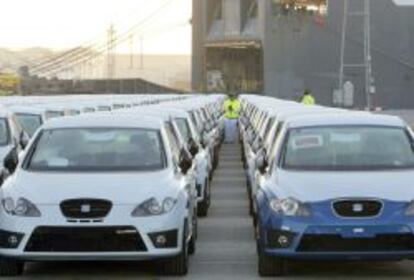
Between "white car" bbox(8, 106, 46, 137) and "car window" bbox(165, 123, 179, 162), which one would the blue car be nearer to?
"car window" bbox(165, 123, 179, 162)

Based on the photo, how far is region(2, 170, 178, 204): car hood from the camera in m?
Answer: 10.3

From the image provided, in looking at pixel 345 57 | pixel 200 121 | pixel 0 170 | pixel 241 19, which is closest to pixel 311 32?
pixel 345 57

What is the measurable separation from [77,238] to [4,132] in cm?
778

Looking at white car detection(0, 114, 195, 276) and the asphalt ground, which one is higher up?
white car detection(0, 114, 195, 276)

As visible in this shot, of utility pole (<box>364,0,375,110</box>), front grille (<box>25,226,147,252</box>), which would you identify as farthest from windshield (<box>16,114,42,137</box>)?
utility pole (<box>364,0,375,110</box>)

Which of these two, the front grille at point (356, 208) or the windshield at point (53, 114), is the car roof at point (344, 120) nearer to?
the front grille at point (356, 208)

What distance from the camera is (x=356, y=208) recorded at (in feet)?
33.6

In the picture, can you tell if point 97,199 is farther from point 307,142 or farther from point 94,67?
point 94,67

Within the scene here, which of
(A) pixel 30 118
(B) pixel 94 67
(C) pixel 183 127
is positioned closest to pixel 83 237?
(C) pixel 183 127

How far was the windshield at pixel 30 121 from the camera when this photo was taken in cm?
2178

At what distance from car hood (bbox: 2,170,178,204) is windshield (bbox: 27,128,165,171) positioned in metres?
0.30

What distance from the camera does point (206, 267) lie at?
11.4 metres

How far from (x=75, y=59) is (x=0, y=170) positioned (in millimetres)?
161459

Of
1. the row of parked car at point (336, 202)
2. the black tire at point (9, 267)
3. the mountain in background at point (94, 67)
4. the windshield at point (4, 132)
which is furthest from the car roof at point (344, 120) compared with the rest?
the mountain in background at point (94, 67)
